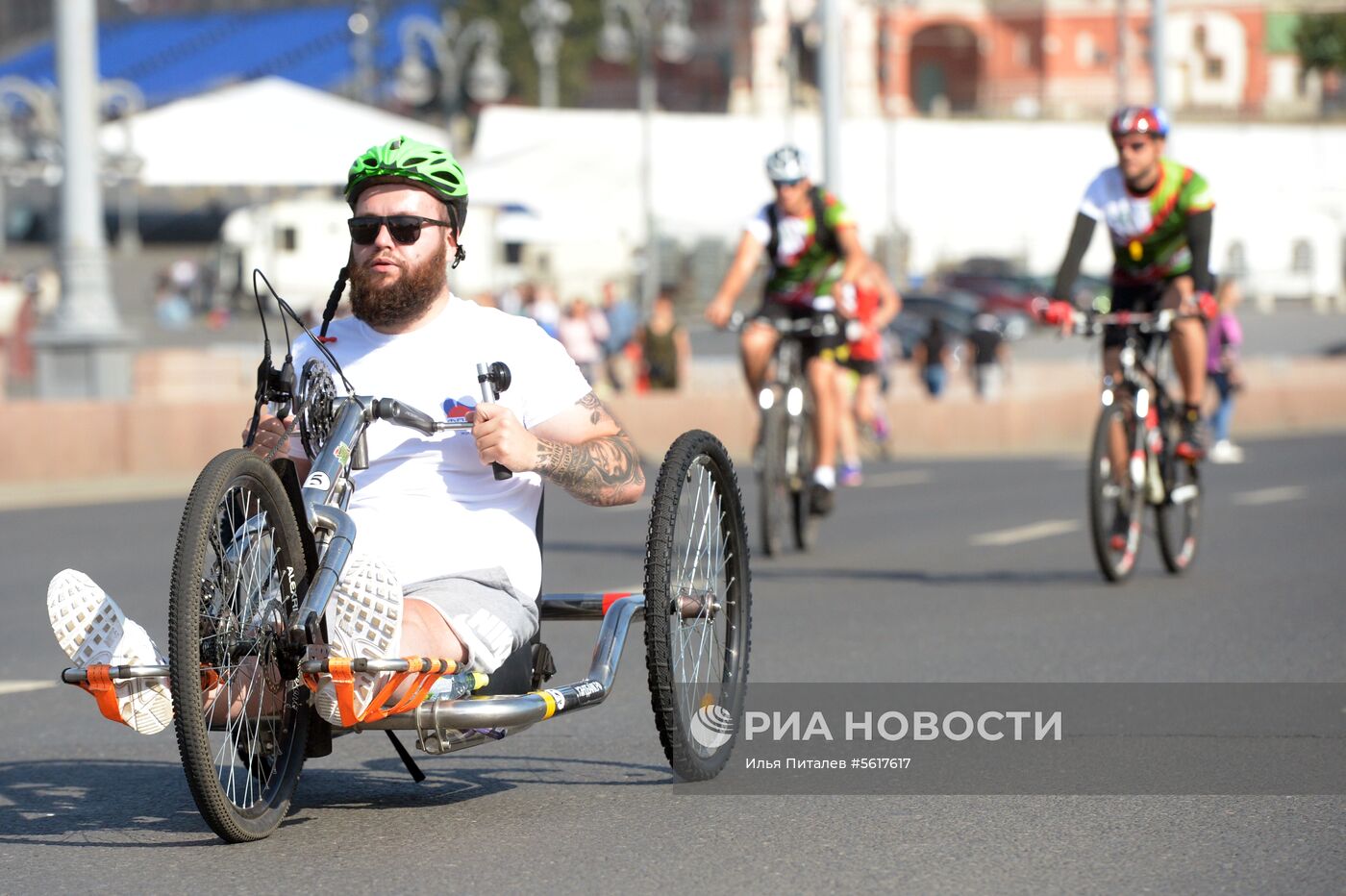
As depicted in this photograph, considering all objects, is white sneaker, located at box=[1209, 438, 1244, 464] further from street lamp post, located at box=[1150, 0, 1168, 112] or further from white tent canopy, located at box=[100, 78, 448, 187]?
street lamp post, located at box=[1150, 0, 1168, 112]

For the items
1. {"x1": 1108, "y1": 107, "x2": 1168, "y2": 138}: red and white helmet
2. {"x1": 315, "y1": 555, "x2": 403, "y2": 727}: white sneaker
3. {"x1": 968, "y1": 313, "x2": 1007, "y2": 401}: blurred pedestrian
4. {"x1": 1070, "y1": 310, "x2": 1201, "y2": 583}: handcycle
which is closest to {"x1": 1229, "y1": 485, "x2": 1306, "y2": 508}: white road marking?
{"x1": 1070, "y1": 310, "x2": 1201, "y2": 583}: handcycle

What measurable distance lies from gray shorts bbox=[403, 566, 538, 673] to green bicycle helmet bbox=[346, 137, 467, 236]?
0.79 meters

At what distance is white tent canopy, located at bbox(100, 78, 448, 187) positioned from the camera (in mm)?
23641

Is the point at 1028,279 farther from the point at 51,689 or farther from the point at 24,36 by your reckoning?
the point at 24,36

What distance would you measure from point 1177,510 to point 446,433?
6064mm

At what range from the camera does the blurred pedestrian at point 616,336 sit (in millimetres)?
34000

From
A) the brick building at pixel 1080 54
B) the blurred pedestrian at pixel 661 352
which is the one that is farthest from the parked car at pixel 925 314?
the brick building at pixel 1080 54

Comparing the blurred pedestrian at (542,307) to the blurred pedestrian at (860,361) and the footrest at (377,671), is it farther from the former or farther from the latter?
the footrest at (377,671)

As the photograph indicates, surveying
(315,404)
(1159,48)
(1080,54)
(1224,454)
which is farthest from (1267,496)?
(1080,54)

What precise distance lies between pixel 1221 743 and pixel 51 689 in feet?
11.8

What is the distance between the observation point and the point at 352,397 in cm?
511

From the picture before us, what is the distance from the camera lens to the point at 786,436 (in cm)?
1149

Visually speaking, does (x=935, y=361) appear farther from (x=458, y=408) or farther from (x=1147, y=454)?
(x=458, y=408)

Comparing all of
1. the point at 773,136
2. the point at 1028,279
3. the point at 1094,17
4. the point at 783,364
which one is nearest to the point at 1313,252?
the point at 1028,279
